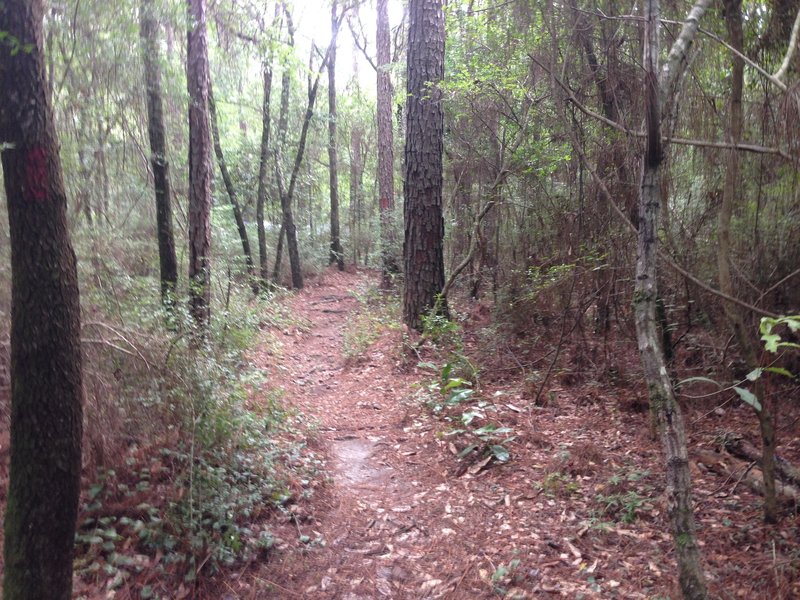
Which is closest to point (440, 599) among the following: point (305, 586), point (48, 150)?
point (305, 586)

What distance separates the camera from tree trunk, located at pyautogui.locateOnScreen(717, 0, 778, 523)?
3.38 m

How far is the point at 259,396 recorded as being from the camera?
6.56 meters

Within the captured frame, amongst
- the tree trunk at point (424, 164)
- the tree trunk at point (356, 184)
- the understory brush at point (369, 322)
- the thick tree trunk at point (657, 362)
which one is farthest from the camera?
the tree trunk at point (356, 184)

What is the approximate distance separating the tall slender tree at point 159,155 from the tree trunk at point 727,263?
674 centimetres

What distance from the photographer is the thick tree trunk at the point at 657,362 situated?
8.75 ft

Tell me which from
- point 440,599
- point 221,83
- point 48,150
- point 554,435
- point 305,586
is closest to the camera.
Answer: point 48,150

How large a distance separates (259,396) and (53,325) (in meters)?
3.82

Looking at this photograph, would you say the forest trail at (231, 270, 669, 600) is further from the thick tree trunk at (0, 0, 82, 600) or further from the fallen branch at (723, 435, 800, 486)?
the thick tree trunk at (0, 0, 82, 600)

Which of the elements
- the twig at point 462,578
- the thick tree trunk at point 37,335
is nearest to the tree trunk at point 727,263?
the twig at point 462,578

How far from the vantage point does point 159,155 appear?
809 cm

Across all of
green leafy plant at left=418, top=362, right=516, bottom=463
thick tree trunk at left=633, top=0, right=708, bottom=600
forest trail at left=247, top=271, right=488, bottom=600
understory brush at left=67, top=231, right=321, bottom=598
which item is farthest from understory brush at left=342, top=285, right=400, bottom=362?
thick tree trunk at left=633, top=0, right=708, bottom=600

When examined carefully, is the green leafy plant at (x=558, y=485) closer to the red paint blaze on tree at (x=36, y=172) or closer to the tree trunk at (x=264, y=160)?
the red paint blaze on tree at (x=36, y=172)

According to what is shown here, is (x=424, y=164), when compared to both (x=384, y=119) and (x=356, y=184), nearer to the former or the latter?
(x=384, y=119)

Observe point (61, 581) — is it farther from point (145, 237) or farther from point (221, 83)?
point (221, 83)
